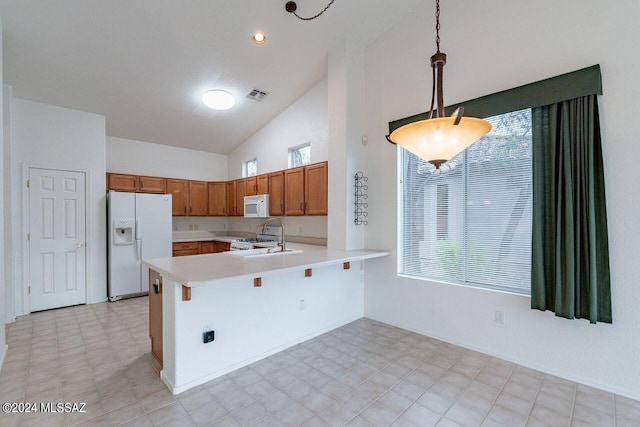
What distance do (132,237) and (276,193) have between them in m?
2.34

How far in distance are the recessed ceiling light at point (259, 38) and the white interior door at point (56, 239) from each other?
10.4ft

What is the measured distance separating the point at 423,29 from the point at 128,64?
3377mm

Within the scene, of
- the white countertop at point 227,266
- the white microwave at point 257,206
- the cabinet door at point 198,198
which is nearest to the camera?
the white countertop at point 227,266

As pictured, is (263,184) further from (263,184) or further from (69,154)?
(69,154)

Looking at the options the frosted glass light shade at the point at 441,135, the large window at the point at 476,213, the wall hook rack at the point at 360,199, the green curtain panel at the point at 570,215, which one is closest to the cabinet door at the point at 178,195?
the wall hook rack at the point at 360,199

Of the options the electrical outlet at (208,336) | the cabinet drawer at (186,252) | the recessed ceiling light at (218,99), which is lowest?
the electrical outlet at (208,336)

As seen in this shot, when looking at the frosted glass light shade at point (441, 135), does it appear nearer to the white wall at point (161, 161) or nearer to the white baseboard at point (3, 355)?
the white baseboard at point (3, 355)

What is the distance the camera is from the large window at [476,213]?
8.77 feet

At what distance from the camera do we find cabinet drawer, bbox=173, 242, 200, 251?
5442 mm

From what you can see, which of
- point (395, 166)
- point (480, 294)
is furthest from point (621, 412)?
point (395, 166)

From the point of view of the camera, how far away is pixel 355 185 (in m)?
3.70

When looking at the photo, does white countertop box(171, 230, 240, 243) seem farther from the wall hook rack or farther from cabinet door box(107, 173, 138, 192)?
the wall hook rack

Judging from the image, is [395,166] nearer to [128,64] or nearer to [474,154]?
[474,154]

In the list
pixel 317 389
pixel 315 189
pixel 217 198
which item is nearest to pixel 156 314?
pixel 317 389
